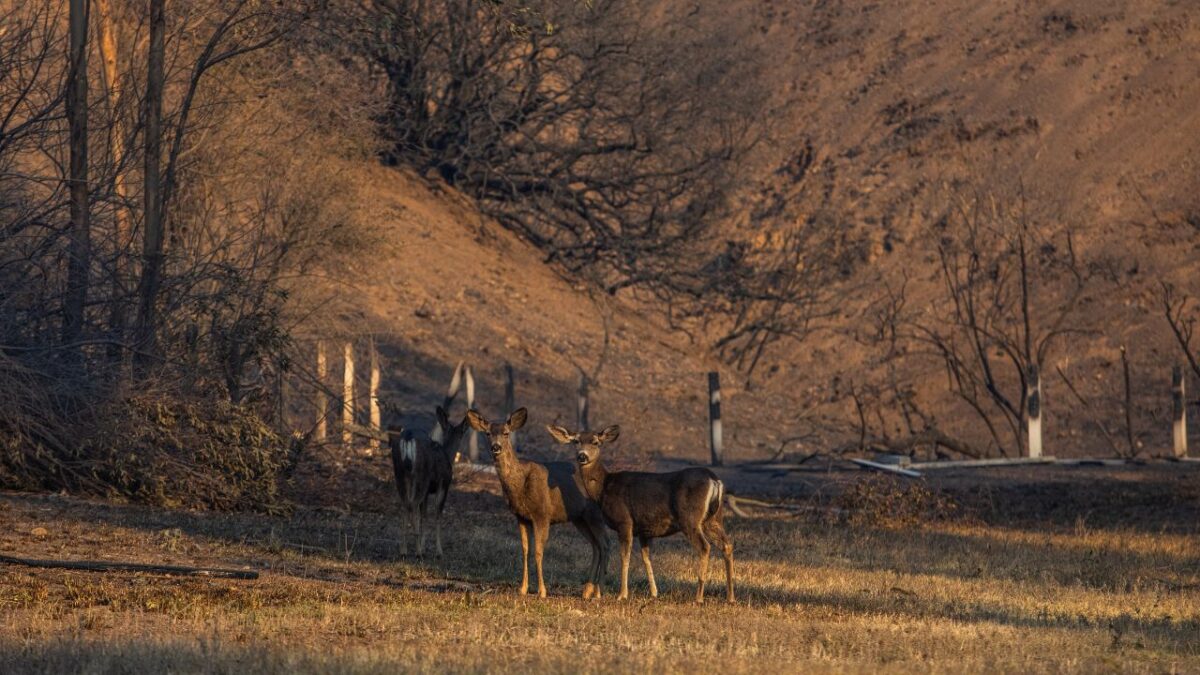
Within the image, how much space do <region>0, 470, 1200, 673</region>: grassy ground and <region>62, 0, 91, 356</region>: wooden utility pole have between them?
2.25m

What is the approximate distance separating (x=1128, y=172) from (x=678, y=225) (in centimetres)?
1739

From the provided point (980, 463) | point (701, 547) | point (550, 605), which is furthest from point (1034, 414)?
point (550, 605)

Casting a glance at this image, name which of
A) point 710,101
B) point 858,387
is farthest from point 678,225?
point 858,387

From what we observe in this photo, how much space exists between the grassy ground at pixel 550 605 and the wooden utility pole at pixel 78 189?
7.39 ft

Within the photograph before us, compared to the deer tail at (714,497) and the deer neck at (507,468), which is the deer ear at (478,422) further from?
the deer tail at (714,497)

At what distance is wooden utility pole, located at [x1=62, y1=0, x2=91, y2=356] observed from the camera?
1950 cm

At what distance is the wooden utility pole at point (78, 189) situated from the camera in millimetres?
19500

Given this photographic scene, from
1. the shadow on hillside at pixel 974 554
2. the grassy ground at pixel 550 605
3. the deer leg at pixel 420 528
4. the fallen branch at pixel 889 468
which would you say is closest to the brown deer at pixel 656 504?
the grassy ground at pixel 550 605

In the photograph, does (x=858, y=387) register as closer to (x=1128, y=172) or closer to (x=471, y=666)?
(x=1128, y=172)

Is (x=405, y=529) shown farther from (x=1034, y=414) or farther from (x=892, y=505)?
(x=1034, y=414)

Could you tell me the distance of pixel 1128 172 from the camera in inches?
2136

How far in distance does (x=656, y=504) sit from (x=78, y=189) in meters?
9.25

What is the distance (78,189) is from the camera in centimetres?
1956

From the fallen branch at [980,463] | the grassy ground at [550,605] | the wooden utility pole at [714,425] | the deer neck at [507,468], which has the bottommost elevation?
the grassy ground at [550,605]
